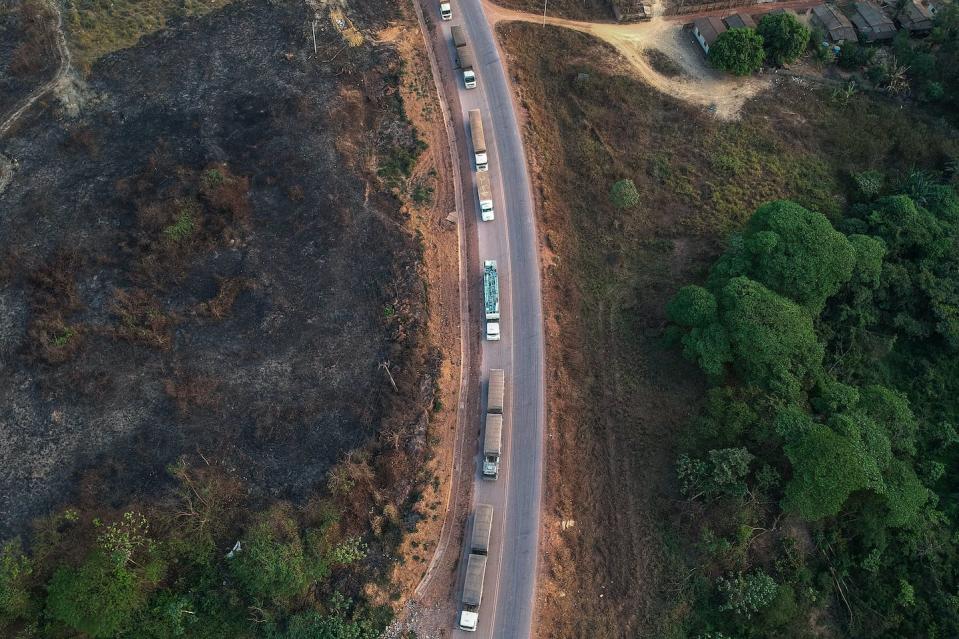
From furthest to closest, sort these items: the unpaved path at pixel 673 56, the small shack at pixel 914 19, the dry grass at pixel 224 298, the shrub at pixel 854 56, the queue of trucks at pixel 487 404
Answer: the small shack at pixel 914 19, the shrub at pixel 854 56, the unpaved path at pixel 673 56, the dry grass at pixel 224 298, the queue of trucks at pixel 487 404

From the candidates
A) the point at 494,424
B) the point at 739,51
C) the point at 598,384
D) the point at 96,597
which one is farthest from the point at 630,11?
the point at 96,597

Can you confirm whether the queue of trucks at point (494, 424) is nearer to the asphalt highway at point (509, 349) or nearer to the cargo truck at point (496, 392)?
the cargo truck at point (496, 392)

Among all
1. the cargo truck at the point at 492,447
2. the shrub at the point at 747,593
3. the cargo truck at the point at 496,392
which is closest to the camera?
the shrub at the point at 747,593

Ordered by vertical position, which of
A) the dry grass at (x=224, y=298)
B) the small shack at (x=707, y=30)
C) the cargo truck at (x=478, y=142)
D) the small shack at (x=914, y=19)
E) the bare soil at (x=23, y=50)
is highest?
the small shack at (x=914, y=19)

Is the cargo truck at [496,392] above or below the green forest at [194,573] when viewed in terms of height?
above

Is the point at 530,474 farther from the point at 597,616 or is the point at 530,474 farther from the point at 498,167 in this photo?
the point at 498,167

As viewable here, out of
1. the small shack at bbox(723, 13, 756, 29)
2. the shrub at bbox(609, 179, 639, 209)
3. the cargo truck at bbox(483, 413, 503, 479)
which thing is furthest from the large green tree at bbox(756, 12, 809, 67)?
the cargo truck at bbox(483, 413, 503, 479)

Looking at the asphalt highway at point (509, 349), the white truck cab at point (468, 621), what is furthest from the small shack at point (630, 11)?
the white truck cab at point (468, 621)
